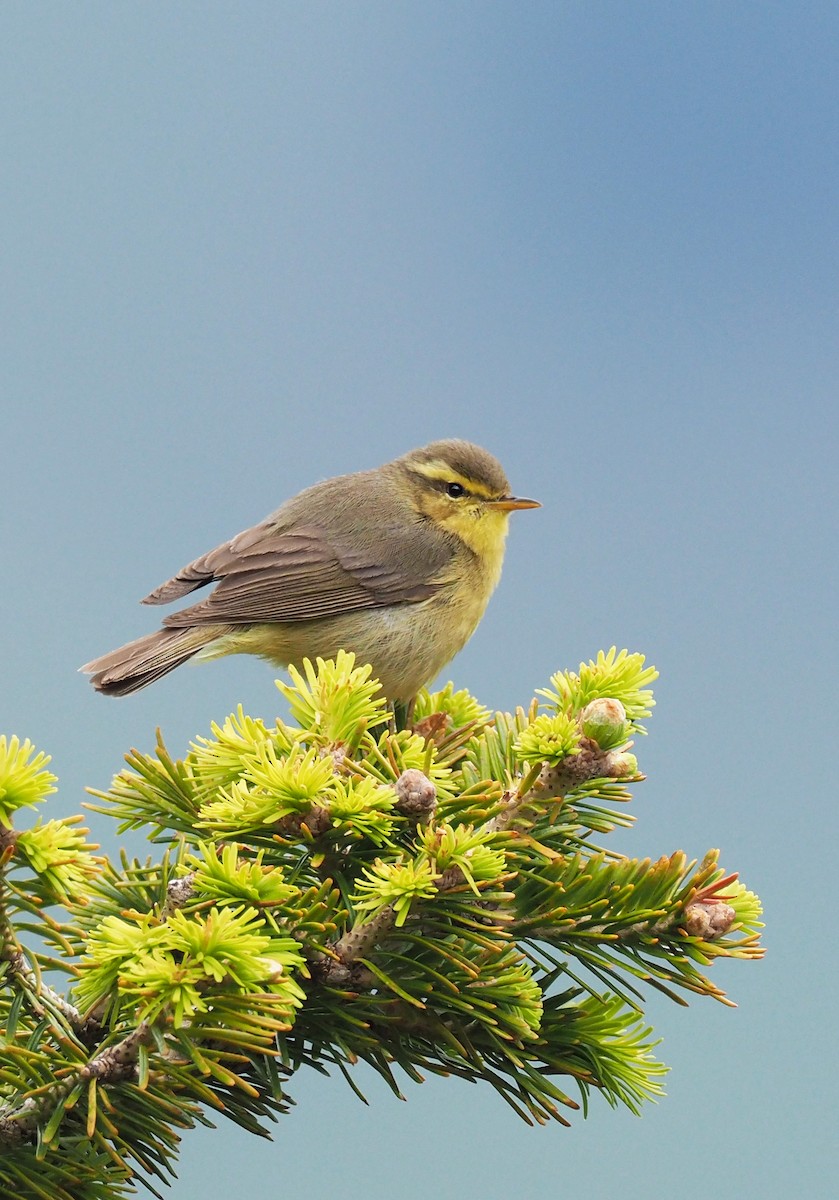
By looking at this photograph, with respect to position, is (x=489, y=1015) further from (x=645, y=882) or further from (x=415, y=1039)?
(x=645, y=882)

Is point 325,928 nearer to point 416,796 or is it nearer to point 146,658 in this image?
point 416,796

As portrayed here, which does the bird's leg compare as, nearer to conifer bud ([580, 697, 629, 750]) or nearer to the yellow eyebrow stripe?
the yellow eyebrow stripe

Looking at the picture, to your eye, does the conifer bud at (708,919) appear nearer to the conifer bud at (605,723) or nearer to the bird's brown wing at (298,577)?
the conifer bud at (605,723)

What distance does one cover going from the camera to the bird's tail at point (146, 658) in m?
3.91

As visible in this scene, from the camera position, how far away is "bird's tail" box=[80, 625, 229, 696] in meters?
3.91

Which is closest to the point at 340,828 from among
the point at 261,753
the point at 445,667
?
the point at 261,753

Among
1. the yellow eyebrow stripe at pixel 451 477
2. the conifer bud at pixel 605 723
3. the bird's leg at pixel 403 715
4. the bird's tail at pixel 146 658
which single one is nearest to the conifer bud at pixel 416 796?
the conifer bud at pixel 605 723

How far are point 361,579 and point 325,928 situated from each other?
284 cm

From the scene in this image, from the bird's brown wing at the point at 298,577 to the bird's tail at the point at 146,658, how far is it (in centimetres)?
6

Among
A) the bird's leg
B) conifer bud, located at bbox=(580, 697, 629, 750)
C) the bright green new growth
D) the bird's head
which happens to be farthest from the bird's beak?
conifer bud, located at bbox=(580, 697, 629, 750)

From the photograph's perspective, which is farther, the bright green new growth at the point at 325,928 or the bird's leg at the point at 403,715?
the bird's leg at the point at 403,715

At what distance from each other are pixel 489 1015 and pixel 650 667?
29.4 inches

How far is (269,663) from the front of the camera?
4637 mm

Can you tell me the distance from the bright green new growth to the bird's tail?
4.99 ft
